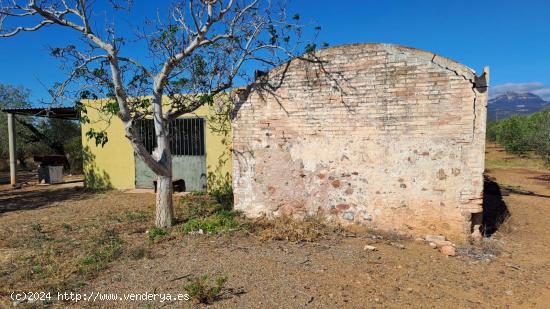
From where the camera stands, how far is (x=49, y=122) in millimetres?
18719

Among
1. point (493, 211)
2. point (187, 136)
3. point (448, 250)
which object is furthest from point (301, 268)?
point (187, 136)

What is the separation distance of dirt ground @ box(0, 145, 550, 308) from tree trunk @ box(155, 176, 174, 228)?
1.24 ft

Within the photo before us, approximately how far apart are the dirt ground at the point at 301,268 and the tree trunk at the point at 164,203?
38 cm

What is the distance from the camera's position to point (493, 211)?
782 cm

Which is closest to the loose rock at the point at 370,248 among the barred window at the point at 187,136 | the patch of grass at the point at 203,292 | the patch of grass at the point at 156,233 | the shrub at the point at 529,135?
the patch of grass at the point at 203,292

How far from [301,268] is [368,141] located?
259 centimetres

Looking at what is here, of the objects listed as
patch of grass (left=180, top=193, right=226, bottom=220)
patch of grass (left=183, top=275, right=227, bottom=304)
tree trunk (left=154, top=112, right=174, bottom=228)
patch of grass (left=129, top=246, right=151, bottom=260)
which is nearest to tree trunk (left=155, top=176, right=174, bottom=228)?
tree trunk (left=154, top=112, right=174, bottom=228)

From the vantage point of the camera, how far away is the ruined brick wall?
5684 millimetres

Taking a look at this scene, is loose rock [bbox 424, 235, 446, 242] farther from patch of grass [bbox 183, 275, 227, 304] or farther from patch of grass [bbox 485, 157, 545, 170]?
A: patch of grass [bbox 485, 157, 545, 170]

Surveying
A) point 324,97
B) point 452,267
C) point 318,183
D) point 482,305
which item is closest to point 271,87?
point 324,97

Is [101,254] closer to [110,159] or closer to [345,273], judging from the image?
[345,273]

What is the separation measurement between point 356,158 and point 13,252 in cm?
560

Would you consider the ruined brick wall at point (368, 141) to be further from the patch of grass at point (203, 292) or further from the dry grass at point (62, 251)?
the patch of grass at point (203, 292)

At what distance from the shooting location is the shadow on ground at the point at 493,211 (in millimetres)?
6637
